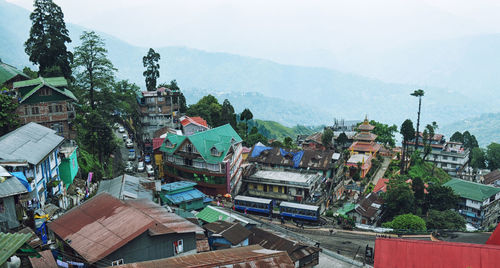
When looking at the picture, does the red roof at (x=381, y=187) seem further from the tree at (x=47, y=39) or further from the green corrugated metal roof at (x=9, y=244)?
the green corrugated metal roof at (x=9, y=244)

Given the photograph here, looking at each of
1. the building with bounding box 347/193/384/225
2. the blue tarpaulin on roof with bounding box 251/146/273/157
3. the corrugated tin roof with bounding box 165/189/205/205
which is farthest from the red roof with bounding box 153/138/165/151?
the building with bounding box 347/193/384/225

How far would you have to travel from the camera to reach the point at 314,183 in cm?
5559

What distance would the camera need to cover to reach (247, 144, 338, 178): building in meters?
59.7

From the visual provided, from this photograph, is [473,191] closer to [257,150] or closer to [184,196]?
[257,150]

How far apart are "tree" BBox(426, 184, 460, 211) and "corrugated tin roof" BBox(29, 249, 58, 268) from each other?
53.7 meters

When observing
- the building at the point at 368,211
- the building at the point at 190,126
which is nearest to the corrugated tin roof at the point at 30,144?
the building at the point at 190,126

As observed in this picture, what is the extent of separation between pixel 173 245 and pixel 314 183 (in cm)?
3475

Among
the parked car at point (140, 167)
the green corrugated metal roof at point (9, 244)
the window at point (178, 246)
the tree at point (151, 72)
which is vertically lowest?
the parked car at point (140, 167)

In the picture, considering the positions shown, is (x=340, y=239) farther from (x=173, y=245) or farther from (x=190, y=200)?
(x=173, y=245)

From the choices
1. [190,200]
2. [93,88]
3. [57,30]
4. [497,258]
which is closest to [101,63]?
[93,88]

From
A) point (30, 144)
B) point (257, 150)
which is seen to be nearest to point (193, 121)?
point (257, 150)

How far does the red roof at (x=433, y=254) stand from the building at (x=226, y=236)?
12037mm

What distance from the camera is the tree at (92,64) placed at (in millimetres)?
54438

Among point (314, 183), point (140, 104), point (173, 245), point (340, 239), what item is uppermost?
point (140, 104)
